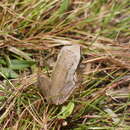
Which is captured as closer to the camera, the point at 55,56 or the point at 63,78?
the point at 63,78

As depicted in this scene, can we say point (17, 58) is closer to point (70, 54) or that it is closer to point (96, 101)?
point (70, 54)

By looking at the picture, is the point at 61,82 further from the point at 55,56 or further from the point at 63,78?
the point at 55,56

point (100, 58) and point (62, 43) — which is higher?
point (62, 43)

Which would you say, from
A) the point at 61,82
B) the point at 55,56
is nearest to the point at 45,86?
the point at 61,82

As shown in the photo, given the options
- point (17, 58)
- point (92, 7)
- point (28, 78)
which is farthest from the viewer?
point (92, 7)

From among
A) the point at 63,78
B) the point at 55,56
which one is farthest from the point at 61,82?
the point at 55,56

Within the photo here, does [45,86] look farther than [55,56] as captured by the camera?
No

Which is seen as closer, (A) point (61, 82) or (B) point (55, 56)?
(A) point (61, 82)

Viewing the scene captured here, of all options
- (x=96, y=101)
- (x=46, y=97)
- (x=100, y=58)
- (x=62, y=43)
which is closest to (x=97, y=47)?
(x=100, y=58)
